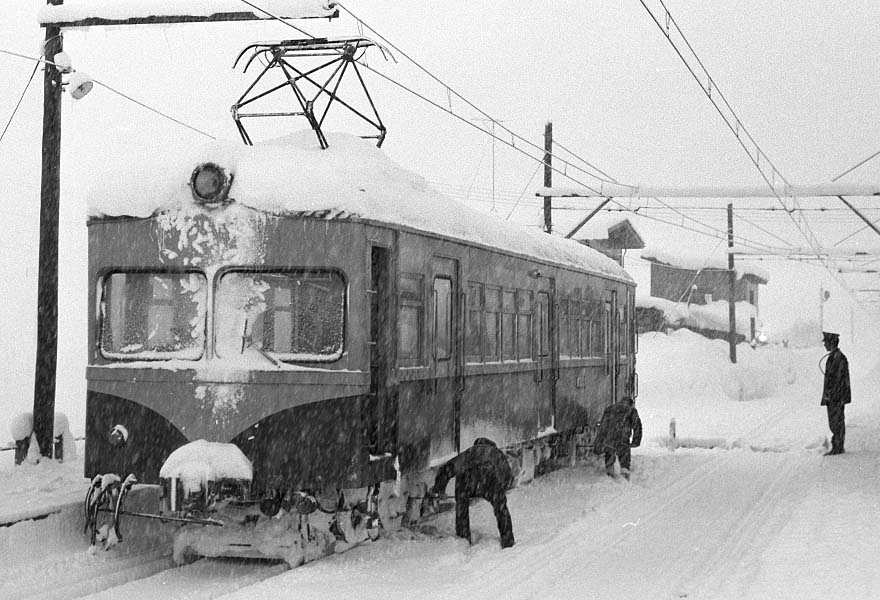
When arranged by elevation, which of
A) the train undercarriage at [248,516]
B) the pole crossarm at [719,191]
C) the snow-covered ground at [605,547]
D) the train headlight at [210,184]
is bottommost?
the snow-covered ground at [605,547]

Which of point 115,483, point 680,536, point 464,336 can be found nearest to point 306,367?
point 115,483

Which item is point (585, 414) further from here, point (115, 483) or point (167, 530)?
point (115, 483)

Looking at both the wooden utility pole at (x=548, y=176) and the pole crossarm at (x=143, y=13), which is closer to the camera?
the pole crossarm at (x=143, y=13)

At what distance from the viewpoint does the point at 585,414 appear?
17172 millimetres

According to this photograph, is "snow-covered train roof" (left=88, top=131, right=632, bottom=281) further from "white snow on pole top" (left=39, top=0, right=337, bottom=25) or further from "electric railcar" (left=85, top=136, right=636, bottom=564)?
"white snow on pole top" (left=39, top=0, right=337, bottom=25)

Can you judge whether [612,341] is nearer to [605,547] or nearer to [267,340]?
[605,547]

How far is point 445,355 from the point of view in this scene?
1133cm

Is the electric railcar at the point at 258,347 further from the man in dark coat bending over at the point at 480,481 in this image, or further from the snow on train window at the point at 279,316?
the man in dark coat bending over at the point at 480,481

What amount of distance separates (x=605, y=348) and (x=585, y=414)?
70.2 inches

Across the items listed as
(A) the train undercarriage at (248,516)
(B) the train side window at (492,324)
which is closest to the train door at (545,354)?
(B) the train side window at (492,324)

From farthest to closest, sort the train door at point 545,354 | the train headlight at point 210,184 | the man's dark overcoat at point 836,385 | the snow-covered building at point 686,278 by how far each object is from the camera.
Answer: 1. the snow-covered building at point 686,278
2. the man's dark overcoat at point 836,385
3. the train door at point 545,354
4. the train headlight at point 210,184

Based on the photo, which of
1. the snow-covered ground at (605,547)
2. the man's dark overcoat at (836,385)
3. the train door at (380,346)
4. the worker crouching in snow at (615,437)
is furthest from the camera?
the man's dark overcoat at (836,385)

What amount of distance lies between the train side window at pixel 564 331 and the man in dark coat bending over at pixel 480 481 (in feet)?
16.5

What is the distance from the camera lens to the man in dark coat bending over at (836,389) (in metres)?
18.3
